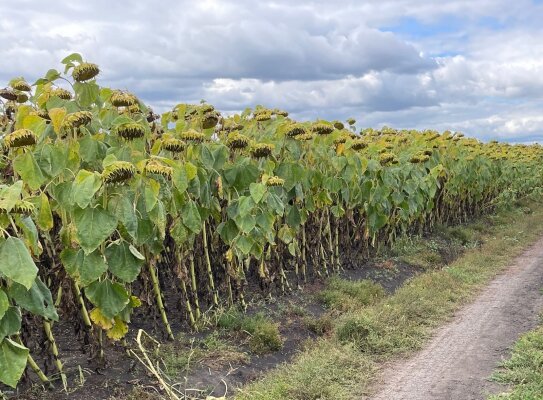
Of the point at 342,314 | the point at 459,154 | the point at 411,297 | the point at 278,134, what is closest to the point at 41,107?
the point at 278,134

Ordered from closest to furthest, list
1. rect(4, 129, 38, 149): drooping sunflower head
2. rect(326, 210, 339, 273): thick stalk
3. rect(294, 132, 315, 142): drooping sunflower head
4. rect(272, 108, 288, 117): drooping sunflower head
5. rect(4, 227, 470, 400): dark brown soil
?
rect(4, 129, 38, 149): drooping sunflower head
rect(4, 227, 470, 400): dark brown soil
rect(294, 132, 315, 142): drooping sunflower head
rect(272, 108, 288, 117): drooping sunflower head
rect(326, 210, 339, 273): thick stalk

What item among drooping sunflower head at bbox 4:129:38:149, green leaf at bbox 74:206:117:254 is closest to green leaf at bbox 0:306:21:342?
green leaf at bbox 74:206:117:254

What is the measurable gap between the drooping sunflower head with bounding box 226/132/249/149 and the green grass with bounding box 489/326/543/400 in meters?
2.72

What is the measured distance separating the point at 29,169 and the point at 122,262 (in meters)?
0.75

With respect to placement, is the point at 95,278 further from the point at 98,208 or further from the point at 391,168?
the point at 391,168

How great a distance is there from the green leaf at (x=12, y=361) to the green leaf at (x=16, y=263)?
0.45 metres

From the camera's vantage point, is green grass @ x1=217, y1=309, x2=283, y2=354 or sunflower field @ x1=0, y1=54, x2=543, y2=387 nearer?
sunflower field @ x1=0, y1=54, x2=543, y2=387

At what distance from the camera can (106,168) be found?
3523 mm

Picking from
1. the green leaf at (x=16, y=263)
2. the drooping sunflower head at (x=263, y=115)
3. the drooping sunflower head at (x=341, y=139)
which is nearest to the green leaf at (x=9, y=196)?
the green leaf at (x=16, y=263)

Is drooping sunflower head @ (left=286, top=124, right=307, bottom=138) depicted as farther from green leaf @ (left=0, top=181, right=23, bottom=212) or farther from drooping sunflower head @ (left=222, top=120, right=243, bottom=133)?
green leaf @ (left=0, top=181, right=23, bottom=212)

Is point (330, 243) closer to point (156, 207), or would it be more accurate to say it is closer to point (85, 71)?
point (156, 207)

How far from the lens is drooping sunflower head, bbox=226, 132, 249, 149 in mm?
5562

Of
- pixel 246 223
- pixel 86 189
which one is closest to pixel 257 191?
pixel 246 223

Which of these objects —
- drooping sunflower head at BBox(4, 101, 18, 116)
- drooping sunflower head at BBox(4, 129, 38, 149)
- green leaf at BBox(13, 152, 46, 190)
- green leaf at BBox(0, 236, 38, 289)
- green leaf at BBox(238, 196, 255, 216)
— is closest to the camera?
green leaf at BBox(0, 236, 38, 289)
